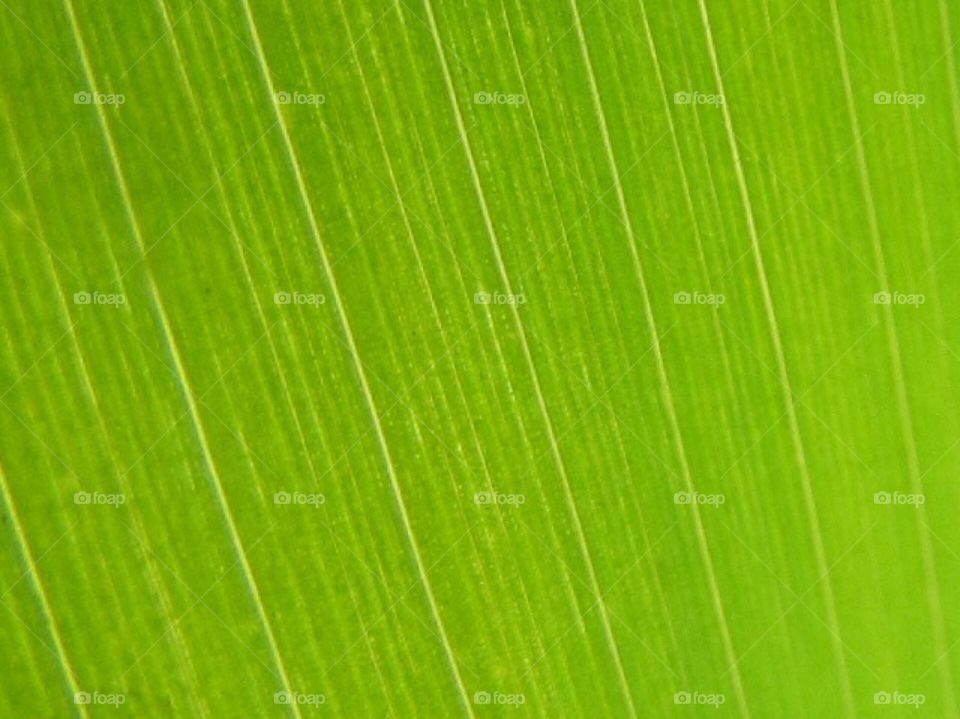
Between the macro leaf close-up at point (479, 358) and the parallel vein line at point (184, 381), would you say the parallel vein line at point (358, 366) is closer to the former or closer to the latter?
the macro leaf close-up at point (479, 358)

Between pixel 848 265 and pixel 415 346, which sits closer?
pixel 415 346

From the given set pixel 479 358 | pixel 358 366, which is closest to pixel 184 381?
pixel 358 366

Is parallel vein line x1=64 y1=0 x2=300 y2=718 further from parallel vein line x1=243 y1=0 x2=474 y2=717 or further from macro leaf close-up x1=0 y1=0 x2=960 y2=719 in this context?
parallel vein line x1=243 y1=0 x2=474 y2=717

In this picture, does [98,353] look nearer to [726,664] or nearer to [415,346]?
[415,346]

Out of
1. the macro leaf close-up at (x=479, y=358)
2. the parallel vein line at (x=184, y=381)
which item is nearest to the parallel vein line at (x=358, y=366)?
the macro leaf close-up at (x=479, y=358)

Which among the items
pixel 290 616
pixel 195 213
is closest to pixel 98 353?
pixel 195 213

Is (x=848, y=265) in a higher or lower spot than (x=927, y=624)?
higher

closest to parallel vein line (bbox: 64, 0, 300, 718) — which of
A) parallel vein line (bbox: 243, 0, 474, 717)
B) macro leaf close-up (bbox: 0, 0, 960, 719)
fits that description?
macro leaf close-up (bbox: 0, 0, 960, 719)

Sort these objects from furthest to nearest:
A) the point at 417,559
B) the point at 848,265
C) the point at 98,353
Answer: the point at 848,265
the point at 417,559
the point at 98,353
